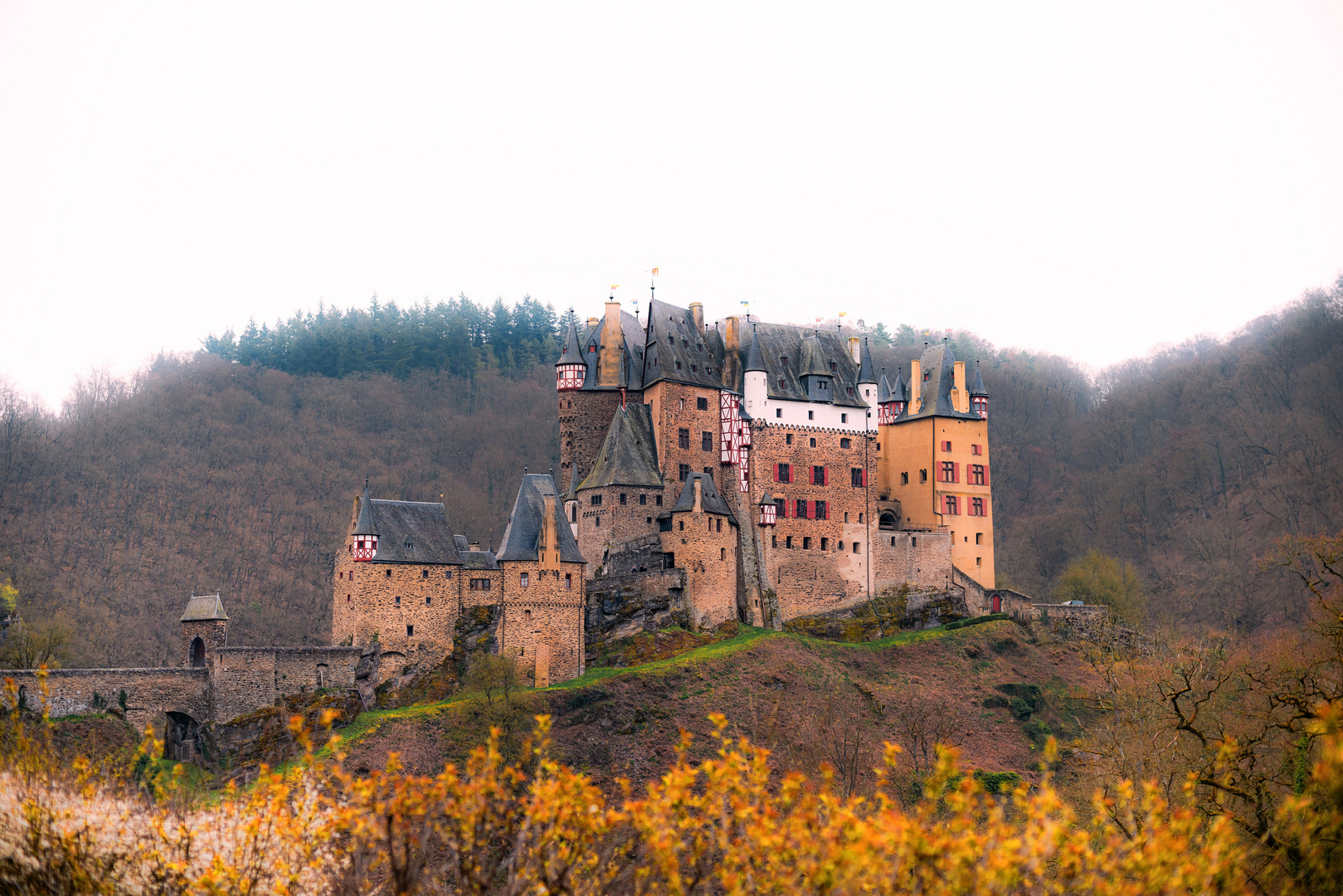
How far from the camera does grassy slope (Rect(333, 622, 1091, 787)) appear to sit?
43.1 m

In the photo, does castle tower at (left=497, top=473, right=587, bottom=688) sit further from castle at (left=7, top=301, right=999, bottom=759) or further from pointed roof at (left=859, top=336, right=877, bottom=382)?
pointed roof at (left=859, top=336, right=877, bottom=382)

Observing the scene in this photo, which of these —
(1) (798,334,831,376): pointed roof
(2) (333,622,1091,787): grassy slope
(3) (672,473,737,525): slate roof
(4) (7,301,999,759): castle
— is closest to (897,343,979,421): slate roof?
(4) (7,301,999,759): castle

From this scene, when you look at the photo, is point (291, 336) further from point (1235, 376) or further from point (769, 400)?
point (1235, 376)

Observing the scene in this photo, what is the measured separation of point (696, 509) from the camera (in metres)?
52.1

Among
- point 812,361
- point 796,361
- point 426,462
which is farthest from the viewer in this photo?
point 426,462

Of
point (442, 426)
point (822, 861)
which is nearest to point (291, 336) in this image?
point (442, 426)

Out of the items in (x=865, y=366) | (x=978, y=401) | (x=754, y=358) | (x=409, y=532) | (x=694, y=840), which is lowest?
(x=694, y=840)

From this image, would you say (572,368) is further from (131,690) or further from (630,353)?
(131,690)

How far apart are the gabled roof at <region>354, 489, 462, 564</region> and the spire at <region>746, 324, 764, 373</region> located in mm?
16812

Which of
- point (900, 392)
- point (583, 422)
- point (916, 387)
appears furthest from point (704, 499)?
point (916, 387)

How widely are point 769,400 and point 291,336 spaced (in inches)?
2308

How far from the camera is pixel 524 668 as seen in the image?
46.8m

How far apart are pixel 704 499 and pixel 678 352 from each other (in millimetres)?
7781

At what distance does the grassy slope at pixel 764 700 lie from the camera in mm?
43125
